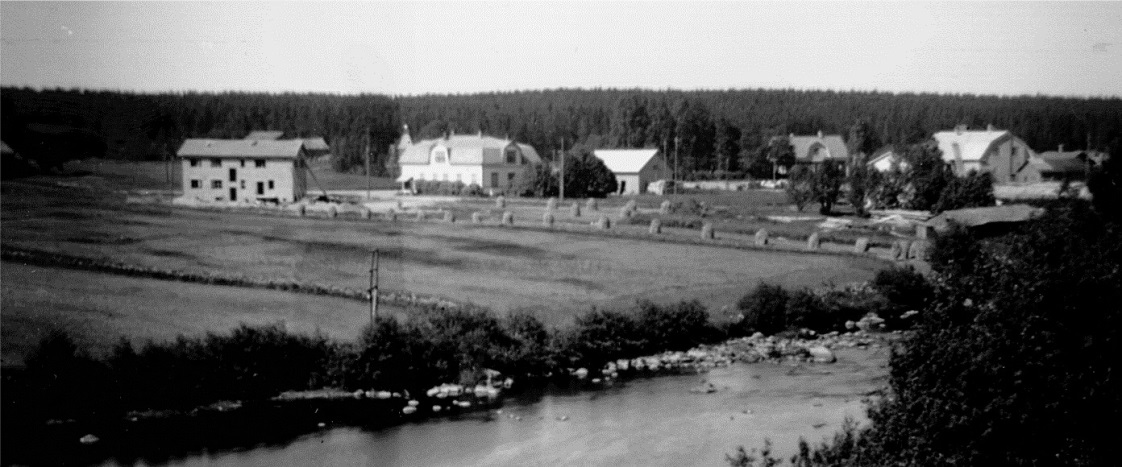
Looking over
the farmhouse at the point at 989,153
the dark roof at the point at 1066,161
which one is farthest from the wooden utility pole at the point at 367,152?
the dark roof at the point at 1066,161

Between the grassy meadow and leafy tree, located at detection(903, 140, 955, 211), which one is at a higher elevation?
leafy tree, located at detection(903, 140, 955, 211)

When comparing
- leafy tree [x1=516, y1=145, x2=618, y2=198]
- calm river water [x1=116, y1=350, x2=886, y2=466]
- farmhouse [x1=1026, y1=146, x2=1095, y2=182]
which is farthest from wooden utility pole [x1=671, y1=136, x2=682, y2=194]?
calm river water [x1=116, y1=350, x2=886, y2=466]

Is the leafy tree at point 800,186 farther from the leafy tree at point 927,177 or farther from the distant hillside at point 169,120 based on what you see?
the distant hillside at point 169,120

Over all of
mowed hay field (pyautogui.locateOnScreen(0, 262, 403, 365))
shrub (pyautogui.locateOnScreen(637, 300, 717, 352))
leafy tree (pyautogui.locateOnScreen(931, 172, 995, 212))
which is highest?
leafy tree (pyautogui.locateOnScreen(931, 172, 995, 212))

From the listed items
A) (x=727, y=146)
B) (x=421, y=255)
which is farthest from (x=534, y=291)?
(x=727, y=146)

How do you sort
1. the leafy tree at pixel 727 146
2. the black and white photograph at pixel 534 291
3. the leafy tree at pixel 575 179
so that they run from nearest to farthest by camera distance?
the black and white photograph at pixel 534 291
the leafy tree at pixel 575 179
the leafy tree at pixel 727 146

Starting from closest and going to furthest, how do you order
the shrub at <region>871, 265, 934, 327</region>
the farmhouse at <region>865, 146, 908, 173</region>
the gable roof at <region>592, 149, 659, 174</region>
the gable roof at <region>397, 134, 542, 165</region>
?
the shrub at <region>871, 265, 934, 327</region> → the farmhouse at <region>865, 146, 908, 173</region> → the gable roof at <region>397, 134, 542, 165</region> → the gable roof at <region>592, 149, 659, 174</region>

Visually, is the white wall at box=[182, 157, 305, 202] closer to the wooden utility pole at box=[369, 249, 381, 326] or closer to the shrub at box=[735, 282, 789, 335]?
the wooden utility pole at box=[369, 249, 381, 326]
